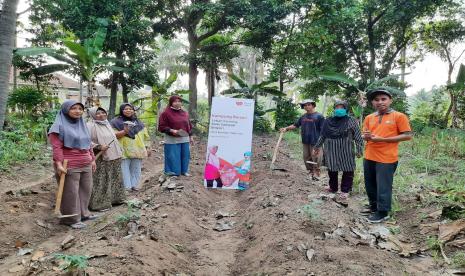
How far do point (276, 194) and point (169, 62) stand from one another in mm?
25534

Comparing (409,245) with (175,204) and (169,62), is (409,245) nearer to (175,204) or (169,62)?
(175,204)

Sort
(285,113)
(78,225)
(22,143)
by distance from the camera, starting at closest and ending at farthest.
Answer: (78,225) < (22,143) < (285,113)

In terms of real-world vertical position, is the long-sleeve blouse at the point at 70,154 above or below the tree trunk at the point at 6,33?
below

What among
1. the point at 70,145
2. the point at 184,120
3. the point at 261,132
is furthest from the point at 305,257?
the point at 261,132

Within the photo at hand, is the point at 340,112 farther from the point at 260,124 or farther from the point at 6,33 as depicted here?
the point at 260,124

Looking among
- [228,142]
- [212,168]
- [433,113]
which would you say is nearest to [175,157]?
[212,168]

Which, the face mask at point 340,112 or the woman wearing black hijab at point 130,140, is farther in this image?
the woman wearing black hijab at point 130,140

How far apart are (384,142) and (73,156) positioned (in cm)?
402

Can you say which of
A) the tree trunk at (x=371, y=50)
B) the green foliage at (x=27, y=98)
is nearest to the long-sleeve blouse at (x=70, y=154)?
the green foliage at (x=27, y=98)

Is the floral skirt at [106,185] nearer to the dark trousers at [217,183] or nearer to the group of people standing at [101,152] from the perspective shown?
the group of people standing at [101,152]

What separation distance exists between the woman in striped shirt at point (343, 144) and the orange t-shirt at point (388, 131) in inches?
34.1

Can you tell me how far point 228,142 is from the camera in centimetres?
692

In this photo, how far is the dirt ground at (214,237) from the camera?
3.33 m

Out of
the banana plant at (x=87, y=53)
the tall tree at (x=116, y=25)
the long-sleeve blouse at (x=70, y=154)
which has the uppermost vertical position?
the tall tree at (x=116, y=25)
